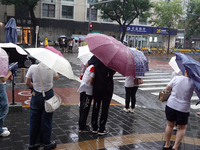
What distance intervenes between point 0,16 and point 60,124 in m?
32.8

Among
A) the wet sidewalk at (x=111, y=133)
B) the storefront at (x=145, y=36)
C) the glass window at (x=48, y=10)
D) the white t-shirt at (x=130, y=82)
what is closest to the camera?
the wet sidewalk at (x=111, y=133)

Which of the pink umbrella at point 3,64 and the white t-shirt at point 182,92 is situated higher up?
the pink umbrella at point 3,64

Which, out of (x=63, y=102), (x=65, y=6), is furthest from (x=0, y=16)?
(x=63, y=102)

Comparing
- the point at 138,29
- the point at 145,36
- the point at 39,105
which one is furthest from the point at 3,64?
the point at 145,36

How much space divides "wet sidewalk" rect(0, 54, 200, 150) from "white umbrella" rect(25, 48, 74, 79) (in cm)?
161

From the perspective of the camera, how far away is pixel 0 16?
109 ft

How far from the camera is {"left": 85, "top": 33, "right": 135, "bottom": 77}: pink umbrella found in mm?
3973

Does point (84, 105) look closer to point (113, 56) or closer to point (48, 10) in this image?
point (113, 56)

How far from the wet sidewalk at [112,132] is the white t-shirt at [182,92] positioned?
1.12m

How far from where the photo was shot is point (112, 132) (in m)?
5.12

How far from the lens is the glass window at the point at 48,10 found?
118ft

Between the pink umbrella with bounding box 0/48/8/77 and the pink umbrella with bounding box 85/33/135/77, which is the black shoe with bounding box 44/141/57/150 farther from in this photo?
the pink umbrella with bounding box 85/33/135/77

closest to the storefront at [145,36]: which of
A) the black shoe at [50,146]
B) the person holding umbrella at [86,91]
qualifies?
the person holding umbrella at [86,91]

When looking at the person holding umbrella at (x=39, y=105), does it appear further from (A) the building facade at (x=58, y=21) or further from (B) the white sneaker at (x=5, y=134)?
(A) the building facade at (x=58, y=21)
